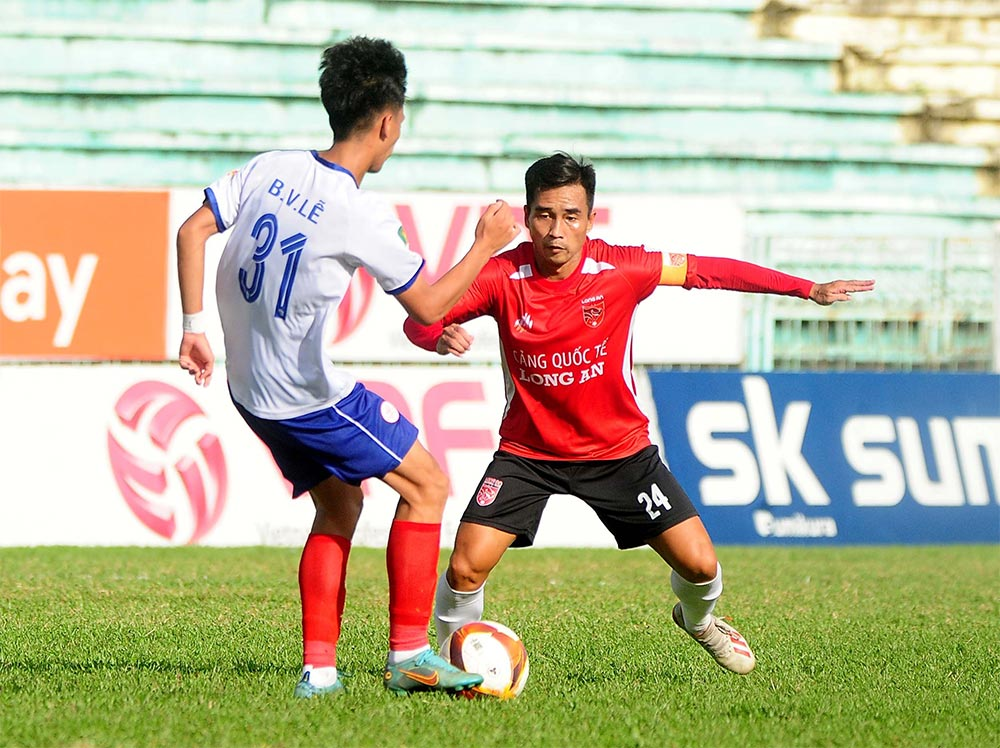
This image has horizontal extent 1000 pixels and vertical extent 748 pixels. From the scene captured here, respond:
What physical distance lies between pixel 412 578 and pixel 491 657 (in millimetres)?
381

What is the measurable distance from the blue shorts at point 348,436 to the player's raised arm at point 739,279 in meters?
1.39

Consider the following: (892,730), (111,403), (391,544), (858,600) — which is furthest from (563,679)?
(111,403)

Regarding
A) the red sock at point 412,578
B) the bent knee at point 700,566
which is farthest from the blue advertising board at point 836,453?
the red sock at point 412,578

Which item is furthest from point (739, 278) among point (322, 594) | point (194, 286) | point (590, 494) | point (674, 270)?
point (194, 286)

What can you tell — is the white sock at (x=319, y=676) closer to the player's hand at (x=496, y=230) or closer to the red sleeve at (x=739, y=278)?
the player's hand at (x=496, y=230)

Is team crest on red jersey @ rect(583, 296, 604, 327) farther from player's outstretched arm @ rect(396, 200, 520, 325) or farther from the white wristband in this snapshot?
the white wristband

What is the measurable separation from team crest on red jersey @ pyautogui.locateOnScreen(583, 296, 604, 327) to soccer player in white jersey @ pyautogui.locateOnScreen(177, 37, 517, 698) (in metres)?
0.95

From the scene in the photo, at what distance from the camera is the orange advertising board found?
39.2ft

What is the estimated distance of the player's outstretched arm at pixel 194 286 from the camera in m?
4.86

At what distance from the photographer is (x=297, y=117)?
52.7 ft

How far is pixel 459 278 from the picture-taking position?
196 inches

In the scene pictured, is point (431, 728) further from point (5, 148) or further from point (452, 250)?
point (5, 148)

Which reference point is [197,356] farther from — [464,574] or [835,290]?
[835,290]

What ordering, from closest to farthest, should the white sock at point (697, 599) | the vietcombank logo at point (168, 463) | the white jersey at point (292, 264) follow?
the white jersey at point (292, 264) → the white sock at point (697, 599) → the vietcombank logo at point (168, 463)
